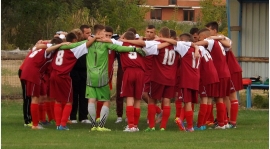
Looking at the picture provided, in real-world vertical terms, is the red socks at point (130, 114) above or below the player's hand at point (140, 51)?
below

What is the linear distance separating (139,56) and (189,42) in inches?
37.5

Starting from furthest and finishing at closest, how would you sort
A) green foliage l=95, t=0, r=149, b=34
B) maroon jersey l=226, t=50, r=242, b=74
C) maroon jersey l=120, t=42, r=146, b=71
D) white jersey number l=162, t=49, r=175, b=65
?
green foliage l=95, t=0, r=149, b=34
maroon jersey l=226, t=50, r=242, b=74
white jersey number l=162, t=49, r=175, b=65
maroon jersey l=120, t=42, r=146, b=71

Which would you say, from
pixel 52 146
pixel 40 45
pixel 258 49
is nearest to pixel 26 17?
pixel 258 49

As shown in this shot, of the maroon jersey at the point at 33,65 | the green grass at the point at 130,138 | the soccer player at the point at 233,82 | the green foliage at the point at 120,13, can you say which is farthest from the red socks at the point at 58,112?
the green foliage at the point at 120,13

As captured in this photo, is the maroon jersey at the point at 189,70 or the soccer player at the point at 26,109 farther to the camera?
the soccer player at the point at 26,109

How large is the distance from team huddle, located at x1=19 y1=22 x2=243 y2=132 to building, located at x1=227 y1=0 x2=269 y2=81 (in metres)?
6.16

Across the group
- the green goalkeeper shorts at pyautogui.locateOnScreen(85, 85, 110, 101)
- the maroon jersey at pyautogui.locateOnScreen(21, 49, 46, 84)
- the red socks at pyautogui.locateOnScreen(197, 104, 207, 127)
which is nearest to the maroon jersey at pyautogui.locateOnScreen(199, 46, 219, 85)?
the red socks at pyautogui.locateOnScreen(197, 104, 207, 127)

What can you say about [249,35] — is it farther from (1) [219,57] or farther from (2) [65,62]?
(2) [65,62]

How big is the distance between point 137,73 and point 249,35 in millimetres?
7999

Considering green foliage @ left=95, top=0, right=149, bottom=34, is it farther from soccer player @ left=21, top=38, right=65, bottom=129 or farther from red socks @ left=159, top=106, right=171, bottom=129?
red socks @ left=159, top=106, right=171, bottom=129

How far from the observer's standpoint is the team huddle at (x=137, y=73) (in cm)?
1497

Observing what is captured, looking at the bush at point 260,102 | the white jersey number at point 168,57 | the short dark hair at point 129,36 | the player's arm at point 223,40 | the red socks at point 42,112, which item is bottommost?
→ the bush at point 260,102

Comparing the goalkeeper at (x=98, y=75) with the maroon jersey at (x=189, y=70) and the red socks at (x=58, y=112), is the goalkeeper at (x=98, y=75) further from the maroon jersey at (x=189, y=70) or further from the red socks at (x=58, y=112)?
the maroon jersey at (x=189, y=70)

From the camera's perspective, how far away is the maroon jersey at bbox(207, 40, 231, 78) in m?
15.6
